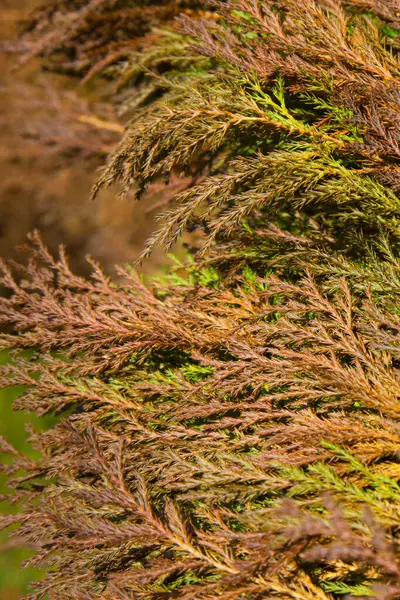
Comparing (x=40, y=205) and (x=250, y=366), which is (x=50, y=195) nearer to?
(x=40, y=205)

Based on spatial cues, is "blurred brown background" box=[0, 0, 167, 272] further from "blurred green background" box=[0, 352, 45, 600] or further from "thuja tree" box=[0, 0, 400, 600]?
"thuja tree" box=[0, 0, 400, 600]

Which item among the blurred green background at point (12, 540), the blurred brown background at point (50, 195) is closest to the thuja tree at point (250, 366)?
the blurred brown background at point (50, 195)

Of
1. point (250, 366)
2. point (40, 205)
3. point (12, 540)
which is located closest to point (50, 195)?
point (40, 205)

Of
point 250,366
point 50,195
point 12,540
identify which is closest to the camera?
point 250,366

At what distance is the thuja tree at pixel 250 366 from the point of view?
1443 millimetres

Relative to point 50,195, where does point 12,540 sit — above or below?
below

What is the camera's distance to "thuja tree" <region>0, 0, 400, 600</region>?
1.44m

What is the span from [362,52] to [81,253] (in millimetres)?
3202

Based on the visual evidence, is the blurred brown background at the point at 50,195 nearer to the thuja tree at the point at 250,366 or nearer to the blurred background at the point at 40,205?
the blurred background at the point at 40,205

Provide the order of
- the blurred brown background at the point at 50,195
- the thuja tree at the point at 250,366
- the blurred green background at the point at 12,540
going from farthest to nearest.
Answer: the blurred brown background at the point at 50,195 < the blurred green background at the point at 12,540 < the thuja tree at the point at 250,366

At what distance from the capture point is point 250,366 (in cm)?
164

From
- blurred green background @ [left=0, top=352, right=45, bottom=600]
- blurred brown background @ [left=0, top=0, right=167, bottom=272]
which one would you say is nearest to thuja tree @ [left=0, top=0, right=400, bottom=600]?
blurred brown background @ [left=0, top=0, right=167, bottom=272]

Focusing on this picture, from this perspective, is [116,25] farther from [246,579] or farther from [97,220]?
[246,579]

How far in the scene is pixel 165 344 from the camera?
1.80m
